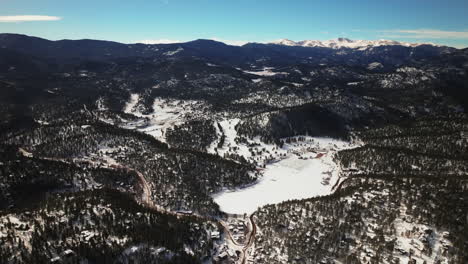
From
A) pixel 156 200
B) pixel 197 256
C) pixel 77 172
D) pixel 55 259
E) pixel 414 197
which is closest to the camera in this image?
pixel 55 259

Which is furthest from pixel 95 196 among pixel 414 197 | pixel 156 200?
pixel 414 197

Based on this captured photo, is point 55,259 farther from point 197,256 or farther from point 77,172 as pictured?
point 77,172

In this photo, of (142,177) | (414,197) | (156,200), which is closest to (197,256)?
(156,200)

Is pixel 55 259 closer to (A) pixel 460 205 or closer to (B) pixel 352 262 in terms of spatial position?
(B) pixel 352 262

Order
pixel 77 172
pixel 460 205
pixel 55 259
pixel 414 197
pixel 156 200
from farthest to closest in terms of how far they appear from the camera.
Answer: pixel 77 172 → pixel 156 200 → pixel 414 197 → pixel 460 205 → pixel 55 259

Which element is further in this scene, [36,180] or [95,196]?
[36,180]

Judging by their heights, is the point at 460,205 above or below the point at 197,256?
above

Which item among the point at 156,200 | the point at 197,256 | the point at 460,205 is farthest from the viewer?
the point at 156,200

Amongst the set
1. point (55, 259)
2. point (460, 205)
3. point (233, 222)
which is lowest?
point (233, 222)

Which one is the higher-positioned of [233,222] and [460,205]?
[460,205]
